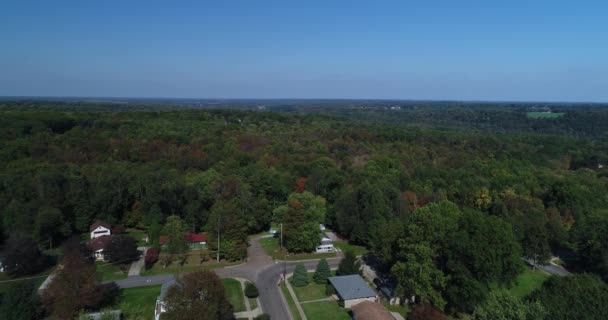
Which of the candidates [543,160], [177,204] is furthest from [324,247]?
[543,160]

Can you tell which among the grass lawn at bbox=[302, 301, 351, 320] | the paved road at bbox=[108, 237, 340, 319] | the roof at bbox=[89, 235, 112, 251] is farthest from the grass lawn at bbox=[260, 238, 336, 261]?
the roof at bbox=[89, 235, 112, 251]

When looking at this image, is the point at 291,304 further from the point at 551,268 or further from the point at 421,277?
the point at 551,268

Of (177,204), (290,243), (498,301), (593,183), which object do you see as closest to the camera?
(498,301)

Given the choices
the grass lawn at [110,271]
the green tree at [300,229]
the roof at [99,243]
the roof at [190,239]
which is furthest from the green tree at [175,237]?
the green tree at [300,229]

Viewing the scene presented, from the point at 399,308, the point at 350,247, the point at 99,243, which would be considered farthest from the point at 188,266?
the point at 399,308

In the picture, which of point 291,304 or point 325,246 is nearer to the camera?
point 291,304

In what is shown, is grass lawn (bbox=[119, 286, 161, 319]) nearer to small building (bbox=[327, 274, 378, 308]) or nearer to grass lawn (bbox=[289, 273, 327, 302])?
grass lawn (bbox=[289, 273, 327, 302])

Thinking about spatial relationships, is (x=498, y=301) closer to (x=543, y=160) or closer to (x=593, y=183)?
(x=593, y=183)
